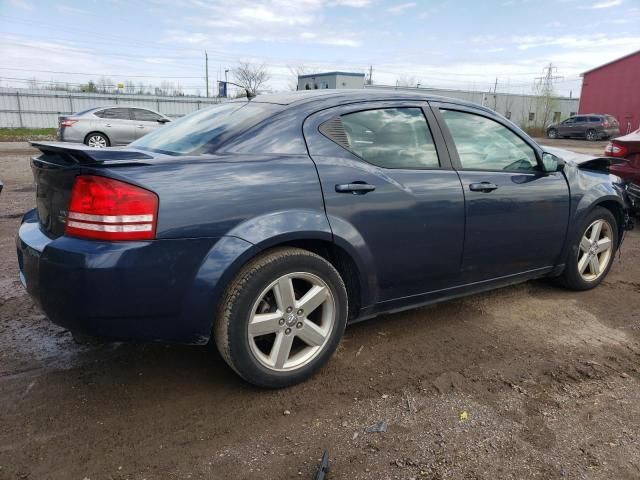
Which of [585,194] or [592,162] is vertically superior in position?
[592,162]

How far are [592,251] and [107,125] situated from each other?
13989mm

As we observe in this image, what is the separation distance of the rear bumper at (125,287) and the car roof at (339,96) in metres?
1.13

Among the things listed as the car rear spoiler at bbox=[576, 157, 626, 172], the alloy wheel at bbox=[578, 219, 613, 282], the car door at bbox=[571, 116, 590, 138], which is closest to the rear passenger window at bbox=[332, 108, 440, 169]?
the car rear spoiler at bbox=[576, 157, 626, 172]

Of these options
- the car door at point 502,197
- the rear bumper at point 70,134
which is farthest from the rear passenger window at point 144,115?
the car door at point 502,197

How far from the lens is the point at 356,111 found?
2.98 m

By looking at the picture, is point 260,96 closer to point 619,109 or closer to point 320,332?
point 320,332

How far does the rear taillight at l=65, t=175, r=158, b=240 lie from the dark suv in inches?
1370

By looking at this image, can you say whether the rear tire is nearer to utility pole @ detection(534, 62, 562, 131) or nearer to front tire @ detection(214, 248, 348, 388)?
front tire @ detection(214, 248, 348, 388)

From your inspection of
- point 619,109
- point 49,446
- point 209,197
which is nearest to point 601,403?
point 209,197

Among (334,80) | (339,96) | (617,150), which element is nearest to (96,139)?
(617,150)

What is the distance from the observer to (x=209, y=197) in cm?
234

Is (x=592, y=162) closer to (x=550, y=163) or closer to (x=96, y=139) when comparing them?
(x=550, y=163)

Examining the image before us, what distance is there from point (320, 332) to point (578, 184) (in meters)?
2.47

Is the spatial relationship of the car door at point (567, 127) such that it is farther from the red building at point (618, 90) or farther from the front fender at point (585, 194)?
the front fender at point (585, 194)
